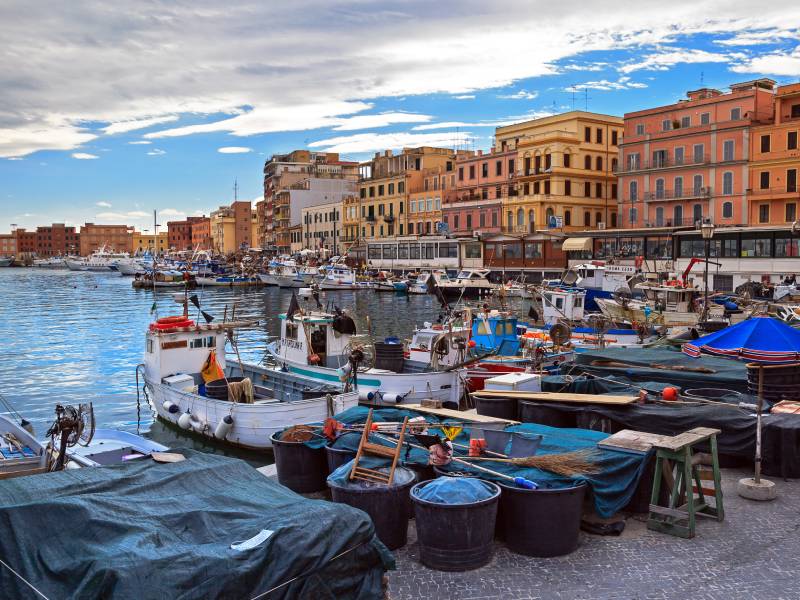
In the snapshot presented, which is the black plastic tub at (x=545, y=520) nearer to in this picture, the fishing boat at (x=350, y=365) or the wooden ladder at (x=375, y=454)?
the wooden ladder at (x=375, y=454)

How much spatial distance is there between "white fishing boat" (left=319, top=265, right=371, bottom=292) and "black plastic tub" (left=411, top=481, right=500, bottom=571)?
7254 cm

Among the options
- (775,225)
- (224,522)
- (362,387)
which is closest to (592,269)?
(775,225)

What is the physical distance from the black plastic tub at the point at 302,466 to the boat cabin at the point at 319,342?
12210 millimetres

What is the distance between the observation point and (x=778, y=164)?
5962cm

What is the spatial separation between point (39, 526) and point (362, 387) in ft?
47.0

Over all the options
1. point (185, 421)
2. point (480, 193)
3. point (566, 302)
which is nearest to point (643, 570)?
point (185, 421)

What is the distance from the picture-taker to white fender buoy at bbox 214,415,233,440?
18.5m

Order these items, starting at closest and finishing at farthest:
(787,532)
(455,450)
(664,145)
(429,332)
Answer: (787,532), (455,450), (429,332), (664,145)

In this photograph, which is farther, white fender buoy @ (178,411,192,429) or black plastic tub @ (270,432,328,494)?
white fender buoy @ (178,411,192,429)

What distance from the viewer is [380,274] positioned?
83.4 m

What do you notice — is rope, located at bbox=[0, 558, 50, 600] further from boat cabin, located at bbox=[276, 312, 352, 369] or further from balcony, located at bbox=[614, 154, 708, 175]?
balcony, located at bbox=[614, 154, 708, 175]

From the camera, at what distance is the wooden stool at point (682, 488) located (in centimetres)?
916

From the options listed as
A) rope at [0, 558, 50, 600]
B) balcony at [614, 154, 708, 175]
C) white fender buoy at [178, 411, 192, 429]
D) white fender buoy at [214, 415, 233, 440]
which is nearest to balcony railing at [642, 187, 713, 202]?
balcony at [614, 154, 708, 175]

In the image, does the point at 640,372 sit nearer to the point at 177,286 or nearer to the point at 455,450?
the point at 455,450
